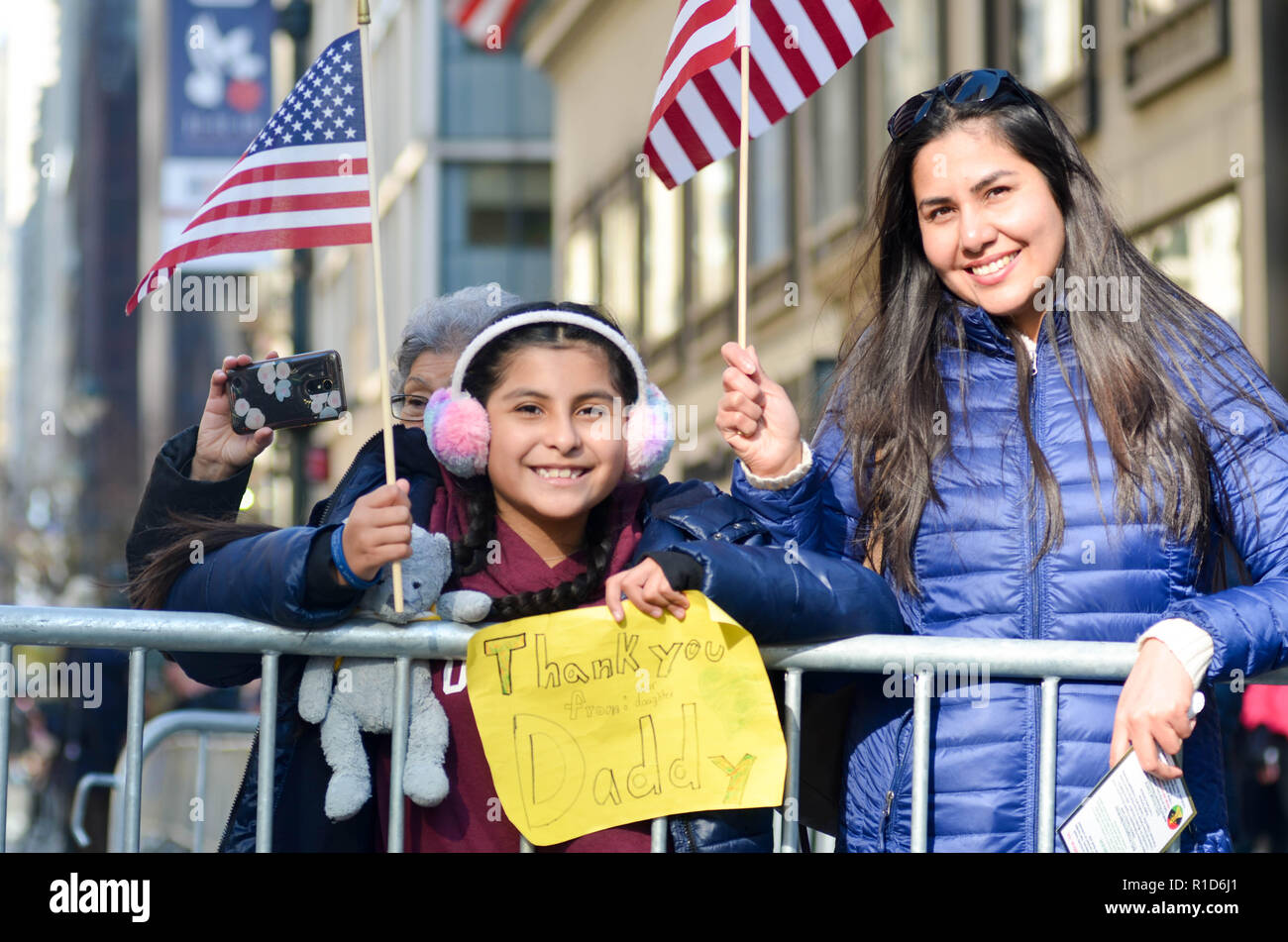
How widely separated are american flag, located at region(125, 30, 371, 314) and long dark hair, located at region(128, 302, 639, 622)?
45 centimetres

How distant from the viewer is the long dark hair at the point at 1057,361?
349 centimetres

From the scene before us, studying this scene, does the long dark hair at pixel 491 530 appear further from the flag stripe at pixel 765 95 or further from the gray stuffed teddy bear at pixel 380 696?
the flag stripe at pixel 765 95

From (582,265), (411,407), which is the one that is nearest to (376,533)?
(411,407)

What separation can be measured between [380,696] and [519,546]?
0.44 metres

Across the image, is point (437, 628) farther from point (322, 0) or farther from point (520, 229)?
point (322, 0)

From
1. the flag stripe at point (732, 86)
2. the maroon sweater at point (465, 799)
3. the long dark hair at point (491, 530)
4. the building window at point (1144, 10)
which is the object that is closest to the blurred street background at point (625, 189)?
the building window at point (1144, 10)

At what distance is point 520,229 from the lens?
3391 cm

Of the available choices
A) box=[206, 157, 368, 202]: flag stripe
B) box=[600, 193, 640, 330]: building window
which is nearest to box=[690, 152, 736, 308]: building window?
box=[600, 193, 640, 330]: building window

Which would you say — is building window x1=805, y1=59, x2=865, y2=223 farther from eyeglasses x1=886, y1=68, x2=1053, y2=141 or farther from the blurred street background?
eyeglasses x1=886, y1=68, x2=1053, y2=141

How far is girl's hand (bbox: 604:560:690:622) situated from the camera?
336 centimetres

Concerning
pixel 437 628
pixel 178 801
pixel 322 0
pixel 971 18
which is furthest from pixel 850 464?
pixel 322 0

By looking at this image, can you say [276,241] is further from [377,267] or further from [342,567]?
[342,567]

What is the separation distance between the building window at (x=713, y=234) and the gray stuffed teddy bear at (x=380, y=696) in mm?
19674
